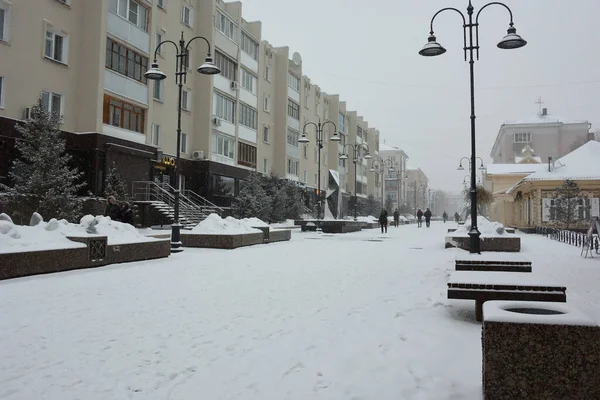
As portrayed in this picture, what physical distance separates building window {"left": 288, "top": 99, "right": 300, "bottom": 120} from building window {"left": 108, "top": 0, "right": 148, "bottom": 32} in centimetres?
2275

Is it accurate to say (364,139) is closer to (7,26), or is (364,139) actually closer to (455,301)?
(7,26)

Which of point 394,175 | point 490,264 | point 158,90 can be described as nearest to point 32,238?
point 490,264

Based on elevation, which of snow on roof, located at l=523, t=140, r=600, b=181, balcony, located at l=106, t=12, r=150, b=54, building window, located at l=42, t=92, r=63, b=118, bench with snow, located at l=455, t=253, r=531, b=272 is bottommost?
bench with snow, located at l=455, t=253, r=531, b=272

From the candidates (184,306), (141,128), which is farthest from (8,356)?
(141,128)

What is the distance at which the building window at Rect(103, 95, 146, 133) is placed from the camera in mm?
25953

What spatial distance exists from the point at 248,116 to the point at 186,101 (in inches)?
304

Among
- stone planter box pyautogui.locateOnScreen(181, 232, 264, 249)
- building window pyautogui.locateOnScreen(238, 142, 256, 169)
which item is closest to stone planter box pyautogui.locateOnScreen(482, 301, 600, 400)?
stone planter box pyautogui.locateOnScreen(181, 232, 264, 249)

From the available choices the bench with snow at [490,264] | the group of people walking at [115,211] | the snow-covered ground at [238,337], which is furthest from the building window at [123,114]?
the bench with snow at [490,264]

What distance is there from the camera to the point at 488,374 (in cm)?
330

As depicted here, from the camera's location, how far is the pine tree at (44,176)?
18812 mm

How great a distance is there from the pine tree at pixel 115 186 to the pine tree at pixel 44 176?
4596mm

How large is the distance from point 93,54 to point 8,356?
23625 mm

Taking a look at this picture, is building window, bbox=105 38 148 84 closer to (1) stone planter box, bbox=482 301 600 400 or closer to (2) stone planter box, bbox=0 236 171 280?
(2) stone planter box, bbox=0 236 171 280

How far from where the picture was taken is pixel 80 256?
423 inches
